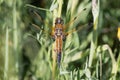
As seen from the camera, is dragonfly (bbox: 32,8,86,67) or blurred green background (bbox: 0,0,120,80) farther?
blurred green background (bbox: 0,0,120,80)

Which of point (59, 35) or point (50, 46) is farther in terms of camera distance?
point (50, 46)

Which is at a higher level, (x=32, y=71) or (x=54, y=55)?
(x=54, y=55)

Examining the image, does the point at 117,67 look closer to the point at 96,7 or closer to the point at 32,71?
the point at 96,7

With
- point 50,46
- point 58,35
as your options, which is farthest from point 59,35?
point 50,46

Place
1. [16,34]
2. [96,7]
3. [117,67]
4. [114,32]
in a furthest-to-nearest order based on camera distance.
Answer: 1. [114,32]
2. [16,34]
3. [117,67]
4. [96,7]

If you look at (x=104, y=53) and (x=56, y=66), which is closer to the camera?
(x=56, y=66)

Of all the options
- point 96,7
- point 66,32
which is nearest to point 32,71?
point 66,32

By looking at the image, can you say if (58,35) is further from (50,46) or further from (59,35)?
(50,46)

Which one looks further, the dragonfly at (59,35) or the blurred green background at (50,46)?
the blurred green background at (50,46)
